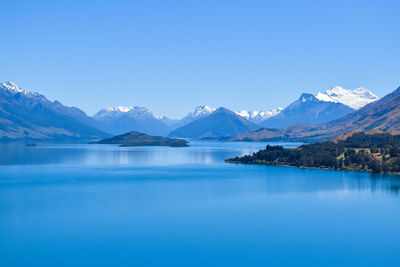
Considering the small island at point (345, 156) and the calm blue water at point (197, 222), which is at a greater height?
the small island at point (345, 156)

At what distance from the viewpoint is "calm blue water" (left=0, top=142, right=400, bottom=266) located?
4578 centimetres

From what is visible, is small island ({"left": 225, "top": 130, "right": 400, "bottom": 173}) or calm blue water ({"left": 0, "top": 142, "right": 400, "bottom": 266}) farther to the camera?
small island ({"left": 225, "top": 130, "right": 400, "bottom": 173})

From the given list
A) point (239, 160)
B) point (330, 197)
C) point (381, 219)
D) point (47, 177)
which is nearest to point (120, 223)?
point (381, 219)

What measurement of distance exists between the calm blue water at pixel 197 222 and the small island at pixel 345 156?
24.5m

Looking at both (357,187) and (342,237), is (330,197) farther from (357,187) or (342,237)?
(342,237)

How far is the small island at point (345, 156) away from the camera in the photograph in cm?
12925

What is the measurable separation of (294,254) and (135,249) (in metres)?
16.5

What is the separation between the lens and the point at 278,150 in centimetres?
16538

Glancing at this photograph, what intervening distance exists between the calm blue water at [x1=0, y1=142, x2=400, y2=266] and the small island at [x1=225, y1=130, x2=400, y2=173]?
24.5m

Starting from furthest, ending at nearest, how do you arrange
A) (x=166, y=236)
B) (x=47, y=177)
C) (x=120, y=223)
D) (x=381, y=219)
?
(x=47, y=177) → (x=381, y=219) → (x=120, y=223) → (x=166, y=236)

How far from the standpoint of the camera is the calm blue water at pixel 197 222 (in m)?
45.8

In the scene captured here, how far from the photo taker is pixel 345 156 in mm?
144875

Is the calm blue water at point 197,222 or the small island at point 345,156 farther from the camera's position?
the small island at point 345,156

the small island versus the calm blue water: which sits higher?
the small island
